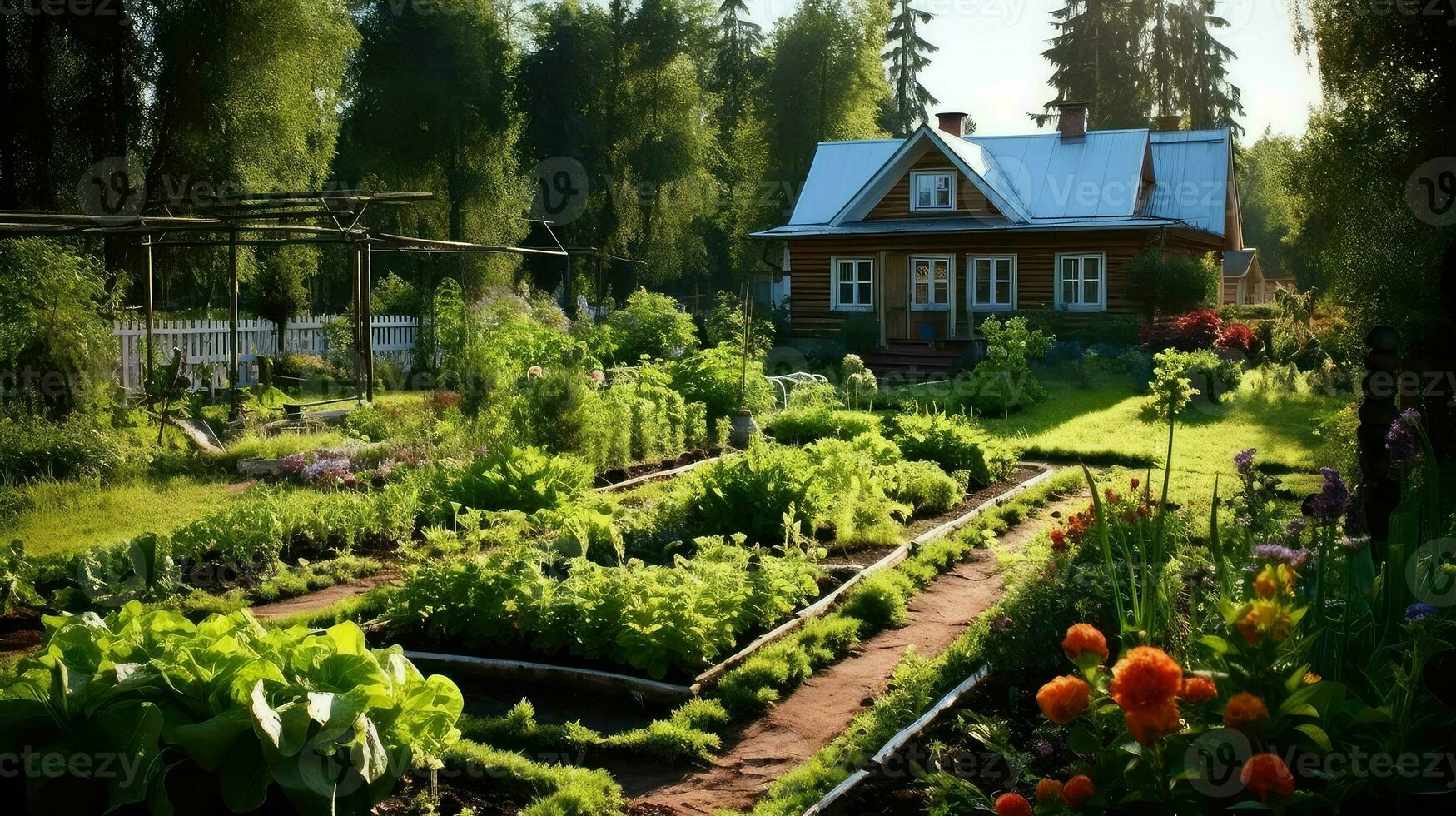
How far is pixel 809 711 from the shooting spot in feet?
18.3

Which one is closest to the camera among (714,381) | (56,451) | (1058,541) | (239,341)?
(1058,541)

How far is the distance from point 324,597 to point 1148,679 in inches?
238

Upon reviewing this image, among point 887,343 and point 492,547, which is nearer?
point 492,547

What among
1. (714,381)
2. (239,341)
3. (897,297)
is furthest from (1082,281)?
(239,341)

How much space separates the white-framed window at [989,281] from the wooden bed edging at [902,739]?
21.3m

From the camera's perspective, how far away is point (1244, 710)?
9.11ft

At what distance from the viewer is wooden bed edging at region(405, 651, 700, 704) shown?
559cm

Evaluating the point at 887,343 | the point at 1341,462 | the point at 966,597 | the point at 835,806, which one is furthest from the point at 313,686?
the point at 887,343

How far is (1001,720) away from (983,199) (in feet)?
74.0

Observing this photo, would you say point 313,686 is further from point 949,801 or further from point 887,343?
point 887,343

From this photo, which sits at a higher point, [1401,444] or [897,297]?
[897,297]

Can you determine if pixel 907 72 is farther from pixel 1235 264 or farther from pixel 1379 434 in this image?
pixel 1379 434

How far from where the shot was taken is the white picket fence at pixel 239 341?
1756cm

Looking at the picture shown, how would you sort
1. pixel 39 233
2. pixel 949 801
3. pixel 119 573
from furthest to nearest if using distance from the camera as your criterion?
1. pixel 39 233
2. pixel 119 573
3. pixel 949 801
